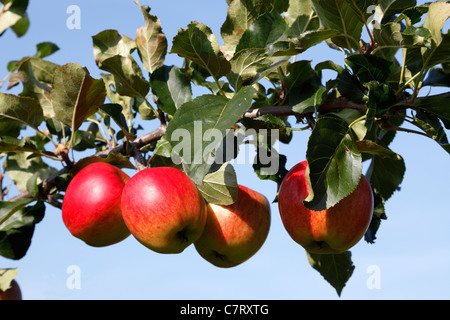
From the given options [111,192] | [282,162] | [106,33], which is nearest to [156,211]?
[111,192]

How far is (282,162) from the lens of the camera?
1.65 metres

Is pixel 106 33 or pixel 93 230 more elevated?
pixel 106 33

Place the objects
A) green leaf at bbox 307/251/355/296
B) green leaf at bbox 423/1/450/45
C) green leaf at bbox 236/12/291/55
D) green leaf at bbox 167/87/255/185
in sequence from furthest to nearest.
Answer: green leaf at bbox 307/251/355/296
green leaf at bbox 236/12/291/55
green leaf at bbox 423/1/450/45
green leaf at bbox 167/87/255/185

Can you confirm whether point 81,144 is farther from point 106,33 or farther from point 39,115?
point 106,33

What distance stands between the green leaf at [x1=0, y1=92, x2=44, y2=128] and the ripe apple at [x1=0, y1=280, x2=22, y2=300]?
2.88 feet

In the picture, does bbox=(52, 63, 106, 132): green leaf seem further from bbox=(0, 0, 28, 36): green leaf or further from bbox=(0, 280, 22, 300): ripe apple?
bbox=(0, 280, 22, 300): ripe apple

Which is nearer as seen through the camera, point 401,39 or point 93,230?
point 401,39

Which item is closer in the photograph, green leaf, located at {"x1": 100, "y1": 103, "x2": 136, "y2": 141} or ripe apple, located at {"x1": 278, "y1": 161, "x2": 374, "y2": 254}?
ripe apple, located at {"x1": 278, "y1": 161, "x2": 374, "y2": 254}

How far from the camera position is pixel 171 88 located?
5.02 feet

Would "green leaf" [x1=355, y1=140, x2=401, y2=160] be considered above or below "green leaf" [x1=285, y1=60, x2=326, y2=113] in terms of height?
below

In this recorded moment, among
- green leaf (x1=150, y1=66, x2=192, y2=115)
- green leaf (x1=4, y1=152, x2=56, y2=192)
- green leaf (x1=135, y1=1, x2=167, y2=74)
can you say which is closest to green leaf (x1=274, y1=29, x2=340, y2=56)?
green leaf (x1=150, y1=66, x2=192, y2=115)

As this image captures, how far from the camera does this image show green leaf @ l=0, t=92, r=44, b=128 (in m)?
1.66

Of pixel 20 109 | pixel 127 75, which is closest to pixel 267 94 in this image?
pixel 127 75

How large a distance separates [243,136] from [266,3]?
0.41 m
